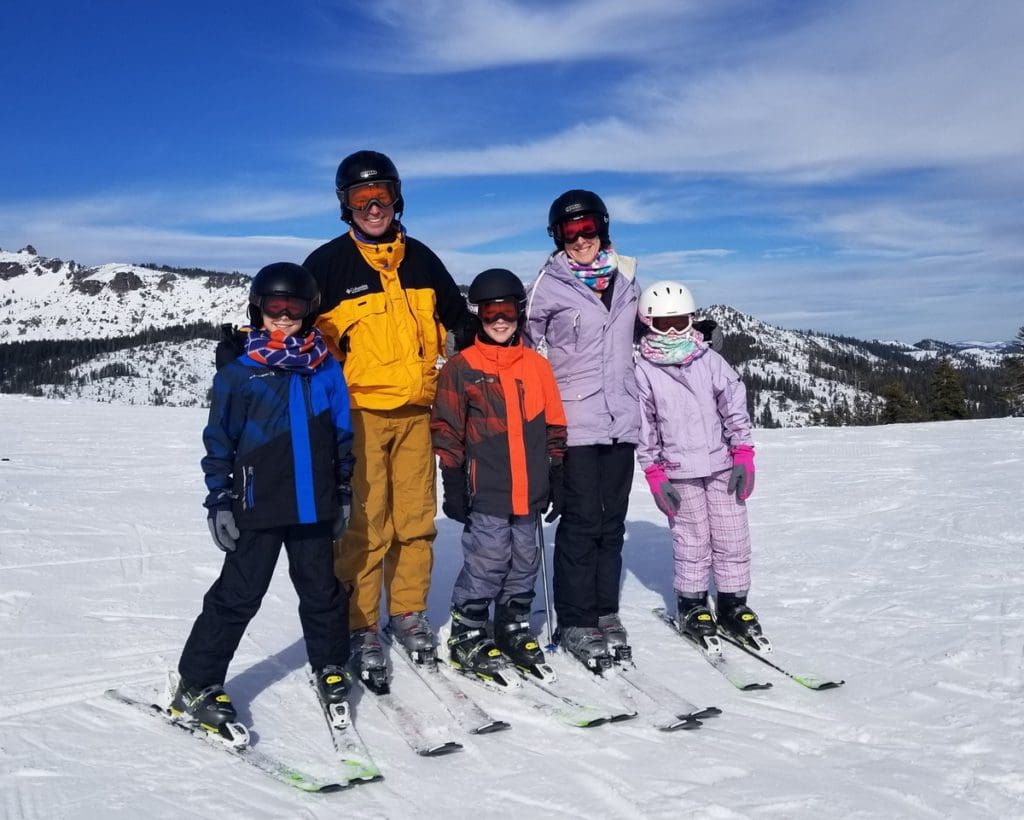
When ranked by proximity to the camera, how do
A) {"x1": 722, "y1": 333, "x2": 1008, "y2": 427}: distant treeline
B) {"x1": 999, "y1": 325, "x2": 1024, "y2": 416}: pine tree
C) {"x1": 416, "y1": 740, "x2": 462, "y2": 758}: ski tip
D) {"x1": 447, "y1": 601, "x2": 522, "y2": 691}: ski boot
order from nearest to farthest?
1. {"x1": 416, "y1": 740, "x2": 462, "y2": 758}: ski tip
2. {"x1": 447, "y1": 601, "x2": 522, "y2": 691}: ski boot
3. {"x1": 722, "y1": 333, "x2": 1008, "y2": 427}: distant treeline
4. {"x1": 999, "y1": 325, "x2": 1024, "y2": 416}: pine tree

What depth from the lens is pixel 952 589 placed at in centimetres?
486

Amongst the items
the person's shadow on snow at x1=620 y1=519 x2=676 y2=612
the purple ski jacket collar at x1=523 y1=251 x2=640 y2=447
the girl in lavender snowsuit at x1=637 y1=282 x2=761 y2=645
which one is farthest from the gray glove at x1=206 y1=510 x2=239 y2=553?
the person's shadow on snow at x1=620 y1=519 x2=676 y2=612

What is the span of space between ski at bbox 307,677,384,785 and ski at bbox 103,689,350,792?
0.07 m

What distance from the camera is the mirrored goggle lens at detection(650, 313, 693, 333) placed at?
4.05 metres

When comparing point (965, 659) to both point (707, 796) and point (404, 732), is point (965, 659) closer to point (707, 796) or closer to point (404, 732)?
point (707, 796)

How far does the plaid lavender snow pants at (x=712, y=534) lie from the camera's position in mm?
4027

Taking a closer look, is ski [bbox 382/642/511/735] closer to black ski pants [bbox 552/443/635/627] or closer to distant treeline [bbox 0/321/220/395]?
black ski pants [bbox 552/443/635/627]

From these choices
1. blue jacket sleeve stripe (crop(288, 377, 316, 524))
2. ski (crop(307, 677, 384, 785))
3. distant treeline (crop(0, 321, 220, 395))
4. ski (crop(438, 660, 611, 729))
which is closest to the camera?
ski (crop(307, 677, 384, 785))

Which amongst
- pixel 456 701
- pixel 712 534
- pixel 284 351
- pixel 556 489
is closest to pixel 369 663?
pixel 456 701

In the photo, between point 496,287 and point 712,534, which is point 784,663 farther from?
point 496,287

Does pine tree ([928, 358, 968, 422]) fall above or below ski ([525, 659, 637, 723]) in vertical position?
above

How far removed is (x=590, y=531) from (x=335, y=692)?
1.46m

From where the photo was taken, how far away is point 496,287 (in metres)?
3.67

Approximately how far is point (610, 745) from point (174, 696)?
182 centimetres
